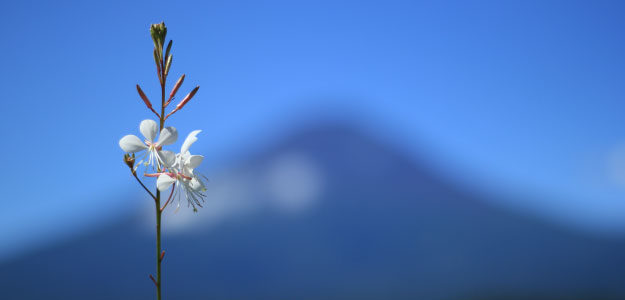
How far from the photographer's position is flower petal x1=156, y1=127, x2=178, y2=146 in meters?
1.67

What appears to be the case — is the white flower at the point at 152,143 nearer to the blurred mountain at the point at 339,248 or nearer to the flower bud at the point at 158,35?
the flower bud at the point at 158,35

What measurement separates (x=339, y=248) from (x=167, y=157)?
2535 inches

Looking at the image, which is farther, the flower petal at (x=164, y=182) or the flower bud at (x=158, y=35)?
the flower bud at (x=158, y=35)

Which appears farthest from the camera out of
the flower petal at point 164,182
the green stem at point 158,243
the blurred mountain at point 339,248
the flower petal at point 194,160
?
the blurred mountain at point 339,248

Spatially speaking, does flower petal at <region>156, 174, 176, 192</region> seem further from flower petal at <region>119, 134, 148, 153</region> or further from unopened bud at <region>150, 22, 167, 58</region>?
unopened bud at <region>150, 22, 167, 58</region>

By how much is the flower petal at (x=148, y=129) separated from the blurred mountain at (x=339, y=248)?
181 ft

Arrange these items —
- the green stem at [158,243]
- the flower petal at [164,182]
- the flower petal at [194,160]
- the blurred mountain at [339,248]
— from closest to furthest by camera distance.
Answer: the green stem at [158,243], the flower petal at [164,182], the flower petal at [194,160], the blurred mountain at [339,248]

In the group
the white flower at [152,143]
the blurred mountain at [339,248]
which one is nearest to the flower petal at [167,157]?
the white flower at [152,143]

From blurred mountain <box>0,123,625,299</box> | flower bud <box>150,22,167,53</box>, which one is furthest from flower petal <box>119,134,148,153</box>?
blurred mountain <box>0,123,625,299</box>

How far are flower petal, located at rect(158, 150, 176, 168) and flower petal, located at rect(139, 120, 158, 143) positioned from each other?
0.08 meters

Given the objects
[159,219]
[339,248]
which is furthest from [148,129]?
[339,248]

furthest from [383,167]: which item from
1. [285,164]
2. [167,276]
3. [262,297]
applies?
[167,276]

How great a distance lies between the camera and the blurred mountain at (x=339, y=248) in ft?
193

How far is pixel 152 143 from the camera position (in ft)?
5.74
